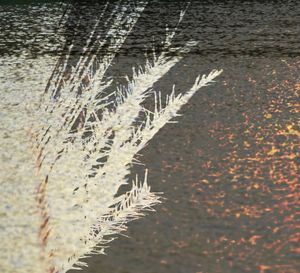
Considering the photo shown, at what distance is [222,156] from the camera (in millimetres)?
5090

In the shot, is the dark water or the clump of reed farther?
the clump of reed

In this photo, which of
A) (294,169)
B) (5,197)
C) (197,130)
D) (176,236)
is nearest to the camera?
(176,236)

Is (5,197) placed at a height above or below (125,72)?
above

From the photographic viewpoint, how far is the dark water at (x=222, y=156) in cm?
356

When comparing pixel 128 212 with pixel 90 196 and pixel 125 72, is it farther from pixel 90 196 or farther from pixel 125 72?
pixel 125 72

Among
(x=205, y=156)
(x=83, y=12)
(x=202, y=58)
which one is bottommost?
(x=83, y=12)

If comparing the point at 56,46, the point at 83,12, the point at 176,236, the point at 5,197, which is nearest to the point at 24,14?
the point at 83,12

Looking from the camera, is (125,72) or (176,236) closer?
(176,236)

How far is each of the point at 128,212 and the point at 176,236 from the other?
1.64 ft

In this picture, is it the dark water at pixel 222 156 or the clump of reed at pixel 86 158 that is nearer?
the dark water at pixel 222 156

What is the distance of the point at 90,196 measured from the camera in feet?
14.2

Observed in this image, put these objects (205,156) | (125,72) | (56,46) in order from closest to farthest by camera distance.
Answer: (205,156), (125,72), (56,46)

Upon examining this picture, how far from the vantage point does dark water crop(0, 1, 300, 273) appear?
3557 millimetres

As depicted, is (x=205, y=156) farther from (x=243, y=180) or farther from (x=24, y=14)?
(x=24, y=14)
